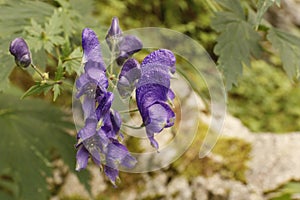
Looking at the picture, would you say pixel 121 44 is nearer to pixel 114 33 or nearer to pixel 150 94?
pixel 114 33

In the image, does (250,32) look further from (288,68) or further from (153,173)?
(153,173)

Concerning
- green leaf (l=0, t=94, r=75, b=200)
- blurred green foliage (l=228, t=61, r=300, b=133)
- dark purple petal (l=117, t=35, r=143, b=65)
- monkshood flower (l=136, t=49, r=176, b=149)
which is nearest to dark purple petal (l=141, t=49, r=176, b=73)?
monkshood flower (l=136, t=49, r=176, b=149)

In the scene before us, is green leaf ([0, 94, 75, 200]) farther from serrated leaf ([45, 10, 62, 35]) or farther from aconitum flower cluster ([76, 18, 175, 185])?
aconitum flower cluster ([76, 18, 175, 185])

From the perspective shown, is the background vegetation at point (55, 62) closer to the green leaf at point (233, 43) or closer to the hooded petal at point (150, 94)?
the green leaf at point (233, 43)

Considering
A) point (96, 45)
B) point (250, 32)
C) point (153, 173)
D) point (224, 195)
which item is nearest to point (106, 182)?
point (153, 173)

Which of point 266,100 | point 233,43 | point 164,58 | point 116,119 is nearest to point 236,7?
point 233,43

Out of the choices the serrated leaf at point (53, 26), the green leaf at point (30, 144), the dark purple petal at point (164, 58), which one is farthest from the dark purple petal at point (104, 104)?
the green leaf at point (30, 144)

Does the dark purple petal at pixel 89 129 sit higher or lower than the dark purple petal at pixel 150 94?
lower

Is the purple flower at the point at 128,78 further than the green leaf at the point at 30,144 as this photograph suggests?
No
